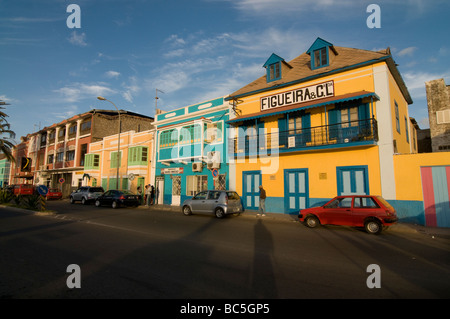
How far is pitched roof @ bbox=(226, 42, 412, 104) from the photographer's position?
14312 millimetres

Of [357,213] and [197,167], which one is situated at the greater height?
[197,167]

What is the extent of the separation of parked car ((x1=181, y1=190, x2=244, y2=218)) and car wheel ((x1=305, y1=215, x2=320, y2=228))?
442 centimetres

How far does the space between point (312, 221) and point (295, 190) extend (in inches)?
193

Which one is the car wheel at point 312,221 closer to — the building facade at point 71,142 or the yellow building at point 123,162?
the yellow building at point 123,162

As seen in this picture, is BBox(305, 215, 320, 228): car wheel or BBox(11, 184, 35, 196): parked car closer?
BBox(305, 215, 320, 228): car wheel

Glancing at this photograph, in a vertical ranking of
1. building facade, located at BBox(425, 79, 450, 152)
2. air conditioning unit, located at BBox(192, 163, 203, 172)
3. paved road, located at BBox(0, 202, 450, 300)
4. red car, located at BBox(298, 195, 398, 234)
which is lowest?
paved road, located at BBox(0, 202, 450, 300)

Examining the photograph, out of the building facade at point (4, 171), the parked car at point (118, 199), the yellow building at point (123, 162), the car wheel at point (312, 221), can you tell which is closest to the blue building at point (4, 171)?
the building facade at point (4, 171)

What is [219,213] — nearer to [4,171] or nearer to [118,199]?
[118,199]

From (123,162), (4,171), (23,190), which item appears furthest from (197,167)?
(4,171)

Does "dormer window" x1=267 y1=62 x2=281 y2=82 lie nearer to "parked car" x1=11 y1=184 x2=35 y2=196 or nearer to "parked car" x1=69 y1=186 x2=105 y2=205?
"parked car" x1=69 y1=186 x2=105 y2=205

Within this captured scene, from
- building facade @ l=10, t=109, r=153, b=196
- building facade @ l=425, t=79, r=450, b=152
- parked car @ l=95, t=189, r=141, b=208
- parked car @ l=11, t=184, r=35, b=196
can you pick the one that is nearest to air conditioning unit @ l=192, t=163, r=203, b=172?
parked car @ l=95, t=189, r=141, b=208

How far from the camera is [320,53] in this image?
1645 centimetres

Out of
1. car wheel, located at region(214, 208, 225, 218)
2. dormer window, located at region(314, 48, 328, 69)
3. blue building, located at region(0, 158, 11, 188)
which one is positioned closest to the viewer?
car wheel, located at region(214, 208, 225, 218)

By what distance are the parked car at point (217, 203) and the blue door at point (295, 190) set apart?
130 inches
